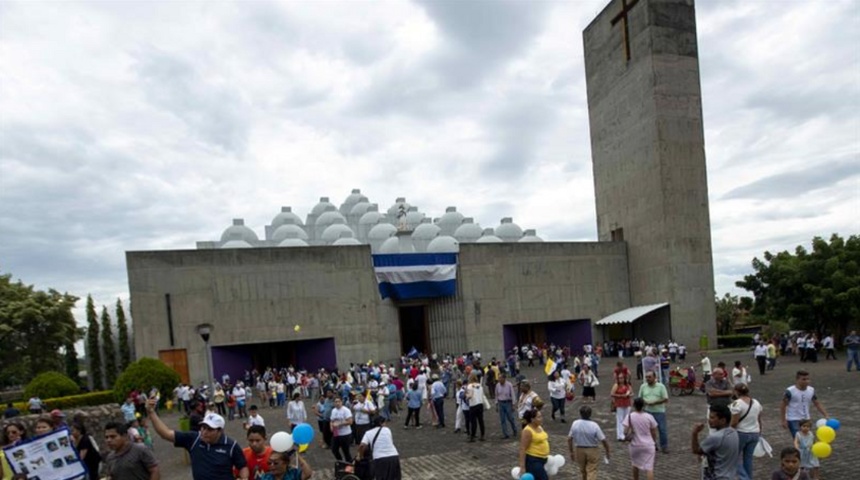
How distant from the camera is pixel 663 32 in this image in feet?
116

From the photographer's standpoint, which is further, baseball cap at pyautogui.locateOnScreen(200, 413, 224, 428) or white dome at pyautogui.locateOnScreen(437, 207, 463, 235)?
white dome at pyautogui.locateOnScreen(437, 207, 463, 235)

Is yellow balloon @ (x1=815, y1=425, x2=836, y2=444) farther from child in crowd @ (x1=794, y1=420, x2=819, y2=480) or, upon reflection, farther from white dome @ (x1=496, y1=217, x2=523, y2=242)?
white dome @ (x1=496, y1=217, x2=523, y2=242)

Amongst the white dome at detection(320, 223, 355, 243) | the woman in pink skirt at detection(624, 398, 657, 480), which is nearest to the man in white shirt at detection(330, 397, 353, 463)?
the woman in pink skirt at detection(624, 398, 657, 480)

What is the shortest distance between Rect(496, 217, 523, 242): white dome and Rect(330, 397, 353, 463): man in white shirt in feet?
142

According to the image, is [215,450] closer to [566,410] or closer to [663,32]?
[566,410]

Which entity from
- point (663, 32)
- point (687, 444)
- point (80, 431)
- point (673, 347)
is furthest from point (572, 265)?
Answer: point (80, 431)

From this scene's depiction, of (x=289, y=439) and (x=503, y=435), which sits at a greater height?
(x=289, y=439)

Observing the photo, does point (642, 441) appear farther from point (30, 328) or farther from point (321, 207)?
point (321, 207)

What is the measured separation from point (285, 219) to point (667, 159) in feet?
101

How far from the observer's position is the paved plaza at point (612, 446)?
9.51m

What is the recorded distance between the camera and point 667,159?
35125 millimetres

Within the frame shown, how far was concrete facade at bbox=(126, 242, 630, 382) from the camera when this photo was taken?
1215 inches

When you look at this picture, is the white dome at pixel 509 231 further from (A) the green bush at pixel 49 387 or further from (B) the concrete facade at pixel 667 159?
(A) the green bush at pixel 49 387

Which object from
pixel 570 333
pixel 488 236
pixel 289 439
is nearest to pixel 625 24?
pixel 570 333
